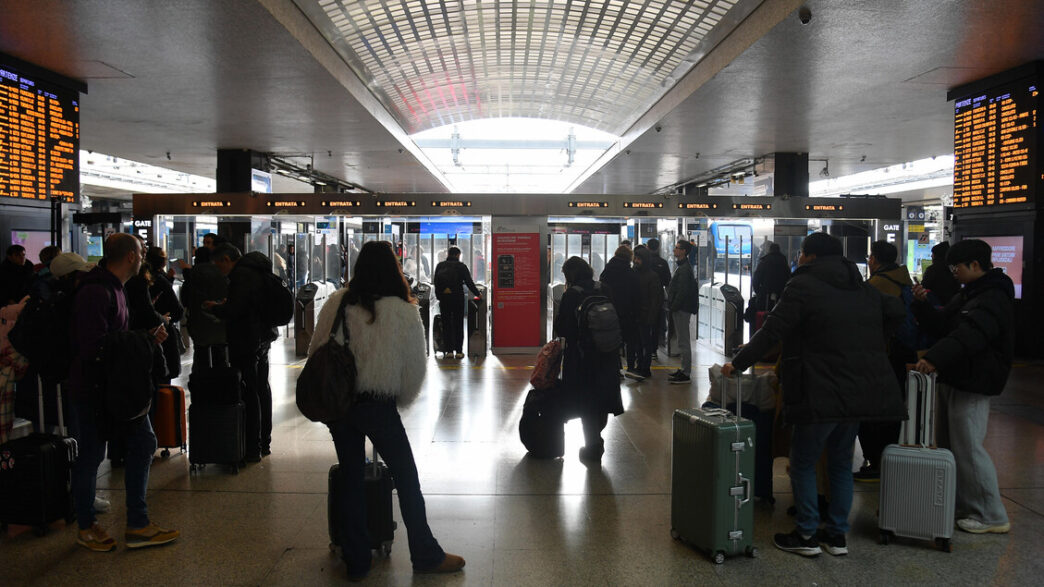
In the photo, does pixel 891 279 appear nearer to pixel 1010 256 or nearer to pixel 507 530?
pixel 507 530

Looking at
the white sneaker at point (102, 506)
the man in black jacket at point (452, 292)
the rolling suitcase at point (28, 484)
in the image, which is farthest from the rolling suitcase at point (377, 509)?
the man in black jacket at point (452, 292)

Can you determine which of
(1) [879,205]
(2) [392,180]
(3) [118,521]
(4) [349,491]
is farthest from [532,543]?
(2) [392,180]

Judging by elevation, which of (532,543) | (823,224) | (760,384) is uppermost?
(823,224)

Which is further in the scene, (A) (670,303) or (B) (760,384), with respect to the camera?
(A) (670,303)

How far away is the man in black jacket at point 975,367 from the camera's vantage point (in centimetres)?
434

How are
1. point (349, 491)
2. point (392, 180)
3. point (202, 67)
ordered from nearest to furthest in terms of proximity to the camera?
point (349, 491) → point (202, 67) → point (392, 180)

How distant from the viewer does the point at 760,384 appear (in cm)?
487

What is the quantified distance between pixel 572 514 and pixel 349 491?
1.67 m

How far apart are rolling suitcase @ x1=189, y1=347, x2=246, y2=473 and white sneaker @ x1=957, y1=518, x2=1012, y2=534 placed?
5.02m

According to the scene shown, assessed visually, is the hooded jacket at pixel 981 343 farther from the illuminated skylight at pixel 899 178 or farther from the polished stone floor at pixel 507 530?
the illuminated skylight at pixel 899 178

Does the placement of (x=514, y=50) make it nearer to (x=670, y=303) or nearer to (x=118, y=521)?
(x=670, y=303)

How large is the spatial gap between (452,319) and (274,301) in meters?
6.04

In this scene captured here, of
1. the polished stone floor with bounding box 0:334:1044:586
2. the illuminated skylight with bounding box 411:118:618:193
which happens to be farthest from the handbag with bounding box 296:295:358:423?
the illuminated skylight with bounding box 411:118:618:193

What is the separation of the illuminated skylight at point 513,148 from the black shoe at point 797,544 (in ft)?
62.0
